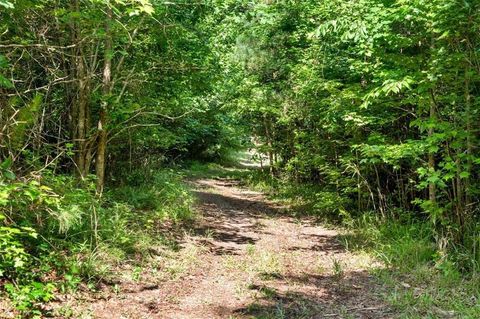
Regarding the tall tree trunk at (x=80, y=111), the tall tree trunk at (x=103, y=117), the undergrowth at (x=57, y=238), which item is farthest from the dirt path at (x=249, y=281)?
the tall tree trunk at (x=80, y=111)

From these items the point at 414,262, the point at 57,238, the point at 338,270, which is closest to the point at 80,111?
the point at 57,238

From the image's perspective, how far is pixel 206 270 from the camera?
5.78m

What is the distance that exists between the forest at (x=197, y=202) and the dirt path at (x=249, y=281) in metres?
0.03

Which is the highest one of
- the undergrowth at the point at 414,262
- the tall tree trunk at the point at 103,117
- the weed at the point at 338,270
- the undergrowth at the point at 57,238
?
the tall tree trunk at the point at 103,117

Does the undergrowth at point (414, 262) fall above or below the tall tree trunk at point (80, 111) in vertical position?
below

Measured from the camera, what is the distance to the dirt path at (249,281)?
14.6 ft

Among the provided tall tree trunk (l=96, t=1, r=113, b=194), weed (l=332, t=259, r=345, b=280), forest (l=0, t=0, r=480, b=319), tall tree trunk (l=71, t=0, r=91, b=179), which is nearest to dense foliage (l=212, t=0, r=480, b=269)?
forest (l=0, t=0, r=480, b=319)

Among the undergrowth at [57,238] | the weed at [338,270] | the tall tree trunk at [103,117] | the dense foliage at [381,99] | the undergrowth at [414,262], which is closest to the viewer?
the undergrowth at [57,238]

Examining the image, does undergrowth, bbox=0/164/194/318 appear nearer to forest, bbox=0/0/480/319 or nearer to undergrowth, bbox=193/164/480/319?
forest, bbox=0/0/480/319

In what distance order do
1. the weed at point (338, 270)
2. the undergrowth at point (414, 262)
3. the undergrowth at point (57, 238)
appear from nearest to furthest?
the undergrowth at point (57, 238), the undergrowth at point (414, 262), the weed at point (338, 270)

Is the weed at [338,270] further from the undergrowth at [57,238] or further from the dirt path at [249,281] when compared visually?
the undergrowth at [57,238]

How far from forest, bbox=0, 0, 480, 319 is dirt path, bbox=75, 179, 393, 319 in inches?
1.2

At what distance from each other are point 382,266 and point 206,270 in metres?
2.54

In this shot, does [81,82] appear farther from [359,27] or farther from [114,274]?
[359,27]
